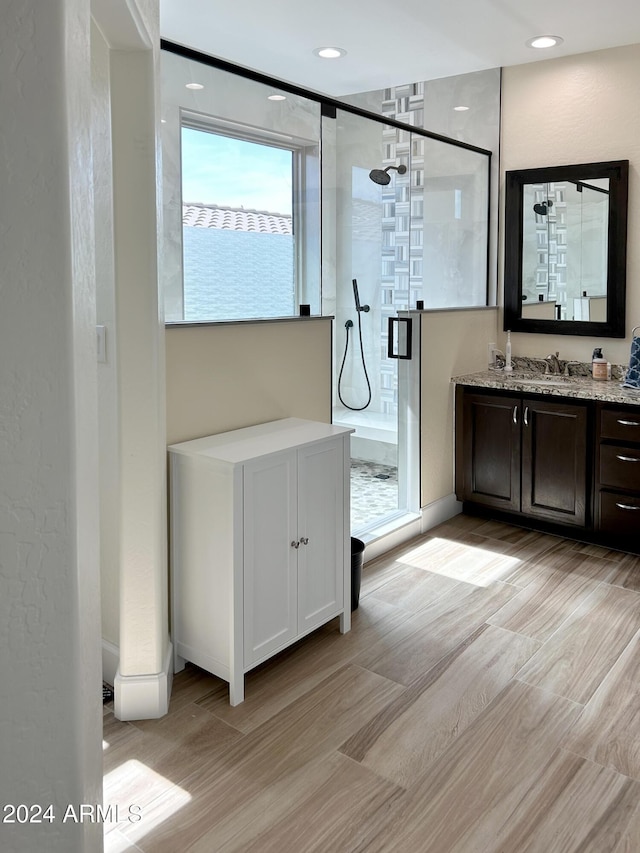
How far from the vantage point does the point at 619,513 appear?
3.64 metres

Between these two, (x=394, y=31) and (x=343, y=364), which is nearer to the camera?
(x=394, y=31)

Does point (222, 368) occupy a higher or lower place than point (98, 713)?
higher

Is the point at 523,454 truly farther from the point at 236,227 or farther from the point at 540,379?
the point at 236,227

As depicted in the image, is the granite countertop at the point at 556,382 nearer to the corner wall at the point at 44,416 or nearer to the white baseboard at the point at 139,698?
the white baseboard at the point at 139,698

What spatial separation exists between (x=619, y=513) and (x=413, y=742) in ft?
6.45

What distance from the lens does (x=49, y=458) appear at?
3.41 ft

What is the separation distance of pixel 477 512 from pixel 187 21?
10.0 feet

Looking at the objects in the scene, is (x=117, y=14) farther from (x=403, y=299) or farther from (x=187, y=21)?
→ (x=403, y=299)

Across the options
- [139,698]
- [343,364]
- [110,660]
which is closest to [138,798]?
[139,698]

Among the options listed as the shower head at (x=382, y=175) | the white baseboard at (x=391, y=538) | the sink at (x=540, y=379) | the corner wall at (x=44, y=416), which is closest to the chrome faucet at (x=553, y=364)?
the sink at (x=540, y=379)

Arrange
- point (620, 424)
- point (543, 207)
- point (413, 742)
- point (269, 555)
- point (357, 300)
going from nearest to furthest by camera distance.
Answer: point (413, 742) < point (269, 555) < point (620, 424) < point (357, 300) < point (543, 207)

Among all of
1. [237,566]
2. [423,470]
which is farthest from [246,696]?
[423,470]

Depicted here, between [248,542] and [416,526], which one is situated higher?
[248,542]

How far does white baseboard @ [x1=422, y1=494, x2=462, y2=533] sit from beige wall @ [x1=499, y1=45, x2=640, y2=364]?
107 cm
